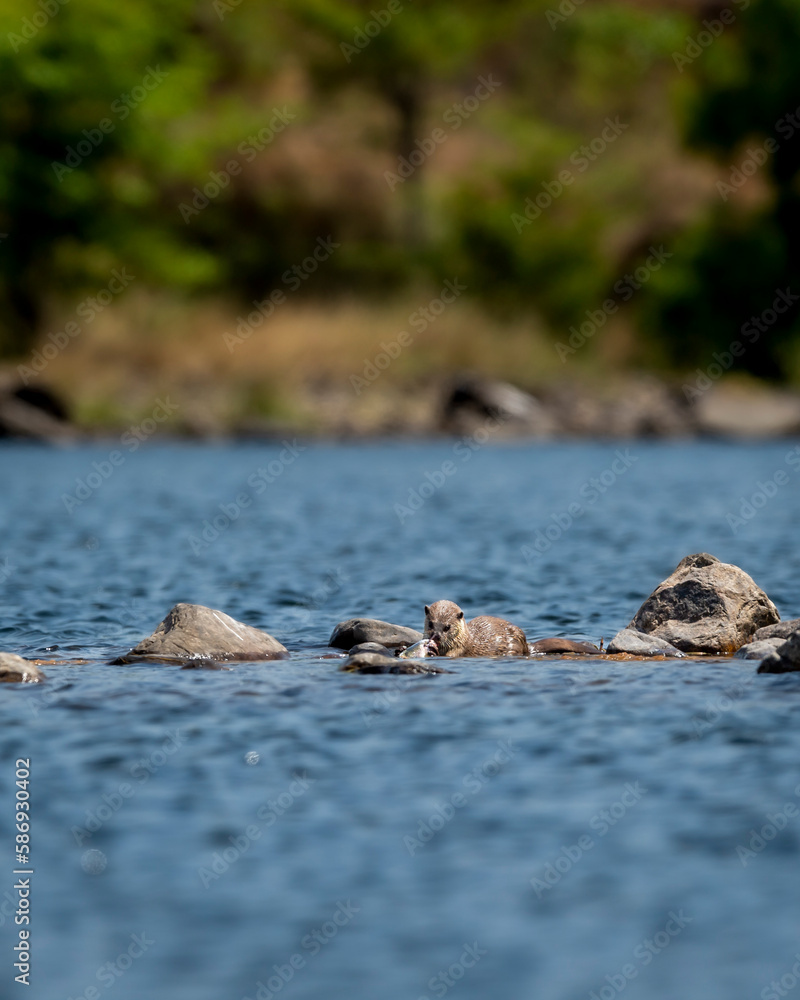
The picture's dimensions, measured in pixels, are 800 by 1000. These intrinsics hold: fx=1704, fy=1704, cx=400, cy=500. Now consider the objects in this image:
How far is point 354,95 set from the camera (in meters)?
70.1

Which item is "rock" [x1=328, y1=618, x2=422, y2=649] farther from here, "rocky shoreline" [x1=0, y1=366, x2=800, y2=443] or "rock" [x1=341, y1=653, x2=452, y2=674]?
"rocky shoreline" [x1=0, y1=366, x2=800, y2=443]

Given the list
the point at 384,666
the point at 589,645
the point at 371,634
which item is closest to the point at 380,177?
the point at 371,634

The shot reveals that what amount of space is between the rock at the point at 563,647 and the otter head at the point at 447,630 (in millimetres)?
563

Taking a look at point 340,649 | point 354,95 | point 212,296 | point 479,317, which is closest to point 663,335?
point 479,317

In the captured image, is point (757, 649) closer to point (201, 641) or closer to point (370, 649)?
point (370, 649)

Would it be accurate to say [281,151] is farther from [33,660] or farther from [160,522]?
[33,660]

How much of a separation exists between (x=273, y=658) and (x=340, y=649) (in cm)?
71

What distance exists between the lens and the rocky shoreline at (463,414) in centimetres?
4406

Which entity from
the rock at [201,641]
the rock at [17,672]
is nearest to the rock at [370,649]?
the rock at [201,641]

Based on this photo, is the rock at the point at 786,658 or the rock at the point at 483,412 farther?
the rock at the point at 483,412

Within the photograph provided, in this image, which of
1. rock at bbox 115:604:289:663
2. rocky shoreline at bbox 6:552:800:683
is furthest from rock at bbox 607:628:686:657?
rock at bbox 115:604:289:663

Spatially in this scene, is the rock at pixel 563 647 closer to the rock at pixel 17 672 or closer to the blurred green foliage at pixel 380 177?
the rock at pixel 17 672

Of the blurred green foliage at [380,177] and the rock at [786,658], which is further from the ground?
the blurred green foliage at [380,177]

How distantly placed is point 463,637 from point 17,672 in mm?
3317
